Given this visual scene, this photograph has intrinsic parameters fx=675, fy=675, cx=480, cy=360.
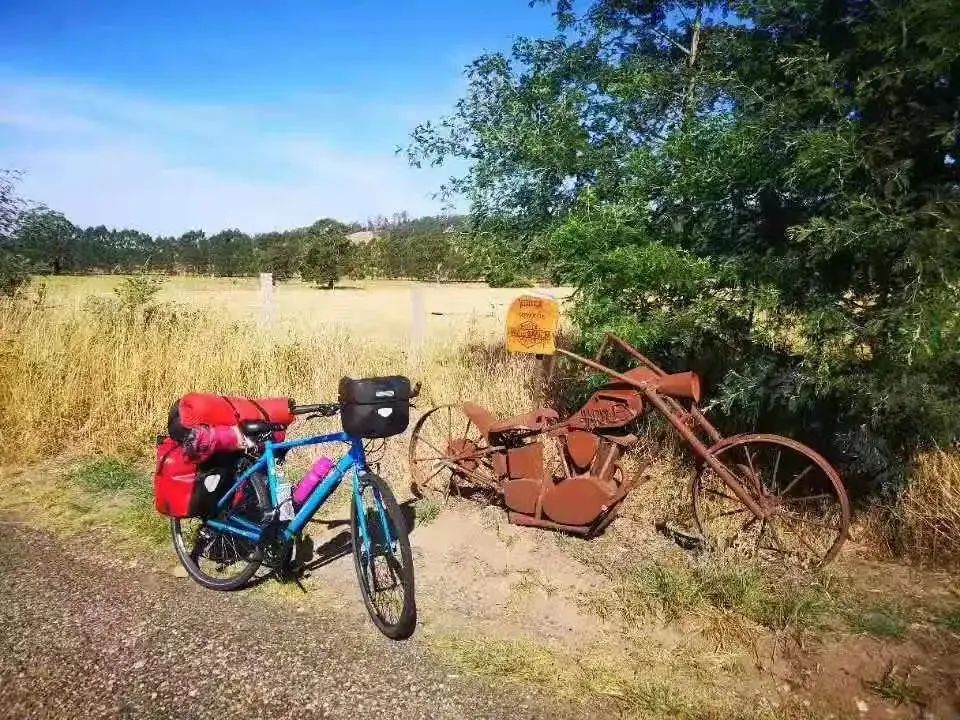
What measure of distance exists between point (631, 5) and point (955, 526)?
21.0 feet

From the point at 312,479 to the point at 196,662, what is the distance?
3.37ft

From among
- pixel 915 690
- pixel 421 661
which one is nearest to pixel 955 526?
pixel 915 690

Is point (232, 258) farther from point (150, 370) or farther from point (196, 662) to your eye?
point (196, 662)

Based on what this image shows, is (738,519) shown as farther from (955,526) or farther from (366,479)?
(366,479)

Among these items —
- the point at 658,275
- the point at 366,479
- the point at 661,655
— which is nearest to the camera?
the point at 661,655

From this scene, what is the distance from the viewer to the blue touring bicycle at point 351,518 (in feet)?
11.1

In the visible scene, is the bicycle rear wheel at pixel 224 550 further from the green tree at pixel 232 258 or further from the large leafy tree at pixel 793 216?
the green tree at pixel 232 258

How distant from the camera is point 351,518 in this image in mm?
3742

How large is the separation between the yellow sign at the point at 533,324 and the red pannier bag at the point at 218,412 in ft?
5.90

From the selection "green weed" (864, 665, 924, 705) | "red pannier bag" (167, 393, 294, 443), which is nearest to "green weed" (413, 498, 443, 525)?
"red pannier bag" (167, 393, 294, 443)

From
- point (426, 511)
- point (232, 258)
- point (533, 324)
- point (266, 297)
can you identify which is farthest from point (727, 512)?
point (232, 258)

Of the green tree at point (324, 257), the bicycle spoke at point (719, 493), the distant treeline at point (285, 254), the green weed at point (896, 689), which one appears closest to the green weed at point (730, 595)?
the green weed at point (896, 689)

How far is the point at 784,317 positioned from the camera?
493 centimetres

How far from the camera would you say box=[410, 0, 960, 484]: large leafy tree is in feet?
12.6
